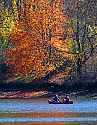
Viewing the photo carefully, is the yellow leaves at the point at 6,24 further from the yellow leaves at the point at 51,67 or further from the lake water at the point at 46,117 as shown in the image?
the lake water at the point at 46,117

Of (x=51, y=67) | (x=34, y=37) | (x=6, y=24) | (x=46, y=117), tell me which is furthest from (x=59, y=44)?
(x=46, y=117)

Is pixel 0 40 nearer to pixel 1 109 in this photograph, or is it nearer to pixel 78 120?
pixel 1 109

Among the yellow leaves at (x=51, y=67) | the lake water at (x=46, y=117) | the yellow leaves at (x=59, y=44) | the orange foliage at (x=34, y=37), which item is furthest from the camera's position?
the yellow leaves at (x=51, y=67)

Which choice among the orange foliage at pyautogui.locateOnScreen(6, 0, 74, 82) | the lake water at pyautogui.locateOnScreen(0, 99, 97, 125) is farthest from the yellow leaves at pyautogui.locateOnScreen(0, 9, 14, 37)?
the lake water at pyautogui.locateOnScreen(0, 99, 97, 125)

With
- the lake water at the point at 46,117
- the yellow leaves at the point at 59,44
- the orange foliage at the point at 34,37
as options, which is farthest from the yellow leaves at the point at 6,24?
the lake water at the point at 46,117

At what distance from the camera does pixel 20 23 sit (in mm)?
69188

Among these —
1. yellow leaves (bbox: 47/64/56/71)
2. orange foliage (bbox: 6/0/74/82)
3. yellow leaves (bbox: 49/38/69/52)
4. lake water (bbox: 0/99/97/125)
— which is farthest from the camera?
yellow leaves (bbox: 47/64/56/71)

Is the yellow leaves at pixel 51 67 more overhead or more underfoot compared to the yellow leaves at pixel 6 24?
more underfoot

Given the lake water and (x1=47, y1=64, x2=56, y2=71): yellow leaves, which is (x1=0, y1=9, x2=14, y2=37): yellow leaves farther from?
the lake water

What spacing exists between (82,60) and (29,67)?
6.23 meters

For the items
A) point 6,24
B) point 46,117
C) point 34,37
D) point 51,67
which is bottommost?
point 46,117

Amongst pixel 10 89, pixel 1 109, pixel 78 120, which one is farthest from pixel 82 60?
pixel 78 120

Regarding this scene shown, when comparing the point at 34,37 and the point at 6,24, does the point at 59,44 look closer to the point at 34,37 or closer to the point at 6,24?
the point at 34,37

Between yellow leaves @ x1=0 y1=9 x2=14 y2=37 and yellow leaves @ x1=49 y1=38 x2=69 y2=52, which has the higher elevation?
yellow leaves @ x1=0 y1=9 x2=14 y2=37
